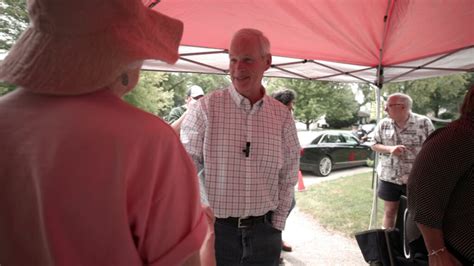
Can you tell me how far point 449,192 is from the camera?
4.20 feet

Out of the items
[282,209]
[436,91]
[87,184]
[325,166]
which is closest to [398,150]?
[282,209]

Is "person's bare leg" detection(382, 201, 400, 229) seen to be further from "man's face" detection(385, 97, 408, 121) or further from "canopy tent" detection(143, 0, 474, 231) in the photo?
"canopy tent" detection(143, 0, 474, 231)

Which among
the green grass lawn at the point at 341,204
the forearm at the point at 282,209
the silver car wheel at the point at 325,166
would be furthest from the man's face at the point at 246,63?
the silver car wheel at the point at 325,166

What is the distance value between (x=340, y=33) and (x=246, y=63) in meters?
1.80

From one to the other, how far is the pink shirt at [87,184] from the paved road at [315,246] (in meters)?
3.29

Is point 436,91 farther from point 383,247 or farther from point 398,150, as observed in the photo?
point 383,247

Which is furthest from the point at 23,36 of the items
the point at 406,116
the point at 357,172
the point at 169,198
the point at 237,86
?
the point at 357,172

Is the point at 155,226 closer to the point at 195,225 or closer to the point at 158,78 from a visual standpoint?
the point at 195,225

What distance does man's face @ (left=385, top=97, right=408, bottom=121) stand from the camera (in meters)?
3.35

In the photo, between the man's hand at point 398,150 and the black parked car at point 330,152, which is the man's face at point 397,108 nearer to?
the man's hand at point 398,150

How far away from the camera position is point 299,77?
4.08m

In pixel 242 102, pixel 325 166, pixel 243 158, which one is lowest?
pixel 325 166

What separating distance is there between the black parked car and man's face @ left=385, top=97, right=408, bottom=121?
4.61 metres

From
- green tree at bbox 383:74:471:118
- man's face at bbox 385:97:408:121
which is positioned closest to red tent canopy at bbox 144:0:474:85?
man's face at bbox 385:97:408:121
